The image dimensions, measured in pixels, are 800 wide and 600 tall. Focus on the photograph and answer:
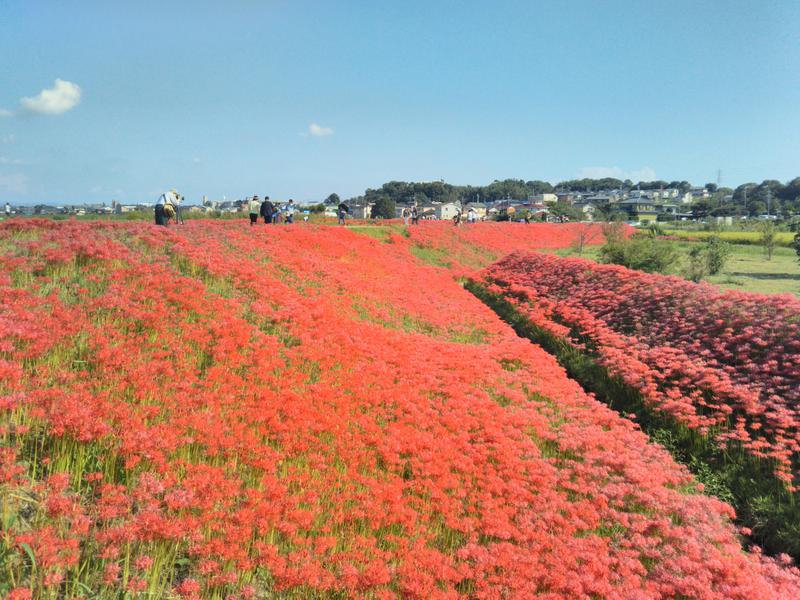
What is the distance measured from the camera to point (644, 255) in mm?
23453

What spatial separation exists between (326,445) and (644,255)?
22088 millimetres

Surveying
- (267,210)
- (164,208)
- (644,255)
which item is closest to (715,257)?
(644,255)

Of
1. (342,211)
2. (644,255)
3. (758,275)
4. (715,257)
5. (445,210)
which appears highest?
(445,210)

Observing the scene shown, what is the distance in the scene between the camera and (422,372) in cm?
921

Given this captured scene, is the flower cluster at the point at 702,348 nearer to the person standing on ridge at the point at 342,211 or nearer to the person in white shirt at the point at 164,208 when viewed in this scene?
the person in white shirt at the point at 164,208

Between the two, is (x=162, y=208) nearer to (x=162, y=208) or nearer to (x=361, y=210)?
(x=162, y=208)

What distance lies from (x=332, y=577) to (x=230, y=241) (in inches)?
485

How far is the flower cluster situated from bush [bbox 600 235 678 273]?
22.8ft

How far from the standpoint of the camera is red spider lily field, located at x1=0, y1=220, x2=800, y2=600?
13.6ft

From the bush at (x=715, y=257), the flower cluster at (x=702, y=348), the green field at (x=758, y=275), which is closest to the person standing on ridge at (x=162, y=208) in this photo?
the flower cluster at (x=702, y=348)

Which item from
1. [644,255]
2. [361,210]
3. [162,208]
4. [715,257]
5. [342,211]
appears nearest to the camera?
[162,208]

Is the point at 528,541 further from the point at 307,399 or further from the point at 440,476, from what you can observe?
the point at 307,399

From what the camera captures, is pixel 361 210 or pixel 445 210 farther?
pixel 445 210

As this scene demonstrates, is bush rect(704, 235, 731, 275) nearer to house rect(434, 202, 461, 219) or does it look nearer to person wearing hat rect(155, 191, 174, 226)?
person wearing hat rect(155, 191, 174, 226)
